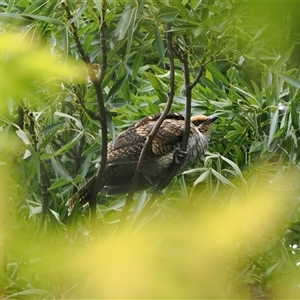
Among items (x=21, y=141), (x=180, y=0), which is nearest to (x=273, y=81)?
(x=180, y=0)

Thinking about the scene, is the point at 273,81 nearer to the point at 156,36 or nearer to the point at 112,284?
the point at 156,36

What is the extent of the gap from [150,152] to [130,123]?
0.13m

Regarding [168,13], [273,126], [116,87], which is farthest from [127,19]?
[273,126]

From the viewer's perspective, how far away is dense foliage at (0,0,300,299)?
467 mm

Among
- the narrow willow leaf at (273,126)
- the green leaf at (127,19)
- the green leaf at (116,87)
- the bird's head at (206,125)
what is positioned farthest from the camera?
the bird's head at (206,125)

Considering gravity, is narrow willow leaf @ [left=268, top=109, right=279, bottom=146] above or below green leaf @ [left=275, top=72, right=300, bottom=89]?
below

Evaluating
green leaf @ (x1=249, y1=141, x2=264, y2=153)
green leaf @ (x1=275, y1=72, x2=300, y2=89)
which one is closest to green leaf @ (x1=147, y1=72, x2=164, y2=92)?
green leaf @ (x1=249, y1=141, x2=264, y2=153)

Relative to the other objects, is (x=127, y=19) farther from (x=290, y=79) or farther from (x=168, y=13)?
(x=290, y=79)

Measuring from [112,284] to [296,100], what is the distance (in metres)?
1.30

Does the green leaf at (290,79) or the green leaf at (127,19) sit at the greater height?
the green leaf at (127,19)

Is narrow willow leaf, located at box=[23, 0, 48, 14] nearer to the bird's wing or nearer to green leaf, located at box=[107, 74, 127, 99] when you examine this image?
green leaf, located at box=[107, 74, 127, 99]

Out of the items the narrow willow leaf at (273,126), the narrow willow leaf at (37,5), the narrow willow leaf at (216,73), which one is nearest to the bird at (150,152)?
the narrow willow leaf at (216,73)

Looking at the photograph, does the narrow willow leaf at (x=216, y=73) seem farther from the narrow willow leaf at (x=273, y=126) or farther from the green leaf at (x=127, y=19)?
the green leaf at (x=127, y=19)

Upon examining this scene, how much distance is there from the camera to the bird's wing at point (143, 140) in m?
1.82
